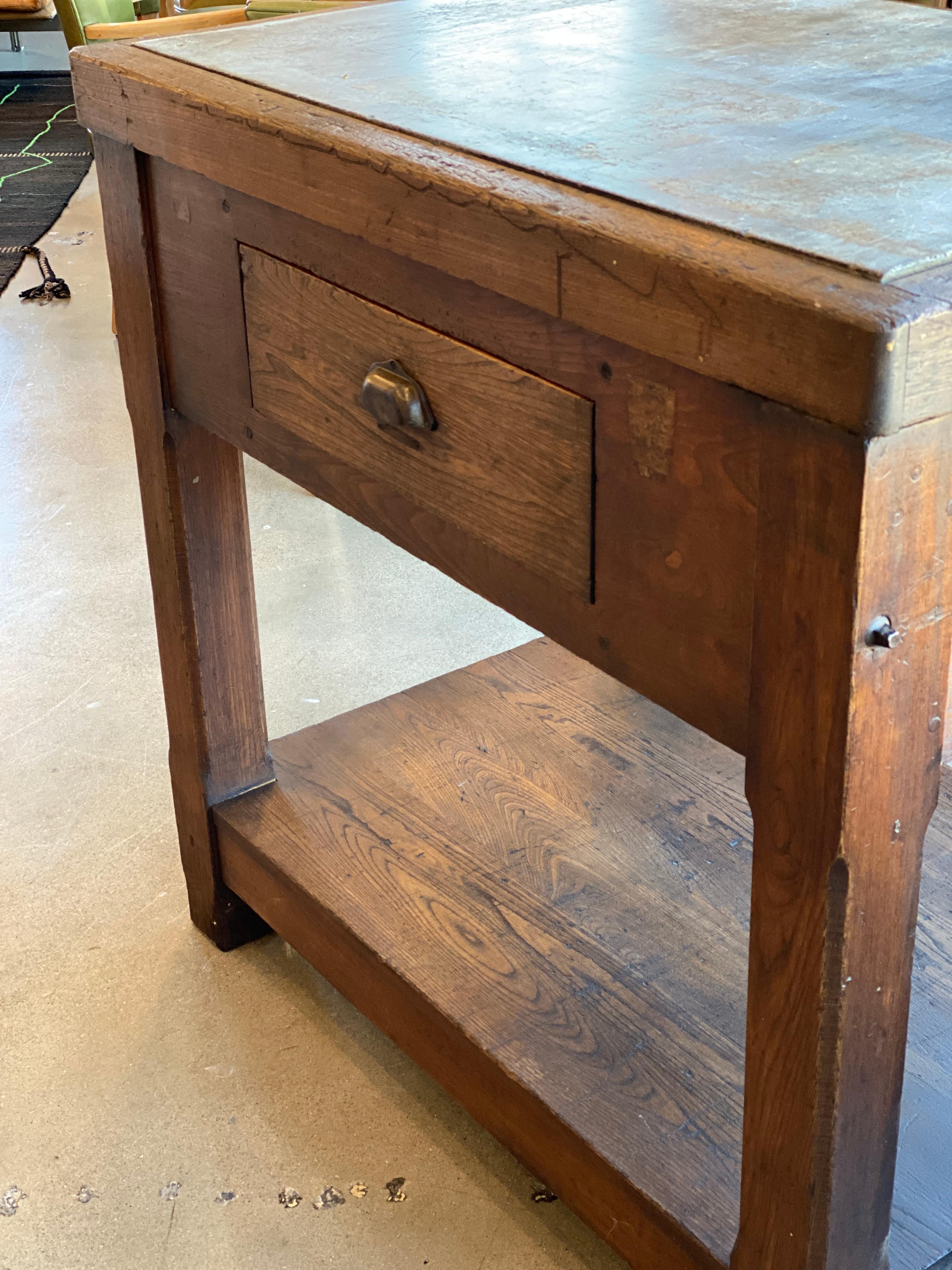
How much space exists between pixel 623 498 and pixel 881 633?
6.7 inches

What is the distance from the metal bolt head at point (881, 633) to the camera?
2.06 ft

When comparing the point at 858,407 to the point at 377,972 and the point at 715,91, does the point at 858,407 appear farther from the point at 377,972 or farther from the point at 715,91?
the point at 377,972

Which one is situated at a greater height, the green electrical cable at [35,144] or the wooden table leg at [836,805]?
the wooden table leg at [836,805]

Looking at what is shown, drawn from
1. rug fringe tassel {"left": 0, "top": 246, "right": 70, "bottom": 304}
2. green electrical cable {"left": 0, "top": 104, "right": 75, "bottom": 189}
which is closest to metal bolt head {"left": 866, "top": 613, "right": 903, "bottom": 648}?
rug fringe tassel {"left": 0, "top": 246, "right": 70, "bottom": 304}

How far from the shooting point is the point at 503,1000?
1124 mm

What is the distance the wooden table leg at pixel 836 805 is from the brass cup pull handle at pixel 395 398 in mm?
277

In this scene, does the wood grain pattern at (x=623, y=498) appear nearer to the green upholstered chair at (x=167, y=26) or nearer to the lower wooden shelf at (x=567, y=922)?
the lower wooden shelf at (x=567, y=922)

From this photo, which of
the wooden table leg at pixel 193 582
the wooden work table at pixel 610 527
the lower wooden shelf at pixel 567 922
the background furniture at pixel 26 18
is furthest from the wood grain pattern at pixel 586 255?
the background furniture at pixel 26 18

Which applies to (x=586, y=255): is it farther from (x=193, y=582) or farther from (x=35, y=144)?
(x=35, y=144)

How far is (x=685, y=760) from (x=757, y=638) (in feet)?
2.55

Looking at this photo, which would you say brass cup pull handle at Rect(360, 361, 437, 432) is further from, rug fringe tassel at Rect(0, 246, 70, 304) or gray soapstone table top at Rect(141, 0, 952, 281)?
rug fringe tassel at Rect(0, 246, 70, 304)

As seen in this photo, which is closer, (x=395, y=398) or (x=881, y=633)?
(x=881, y=633)

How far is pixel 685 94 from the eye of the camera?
0.91 meters

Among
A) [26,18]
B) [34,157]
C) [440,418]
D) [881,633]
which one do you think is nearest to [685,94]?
[440,418]
